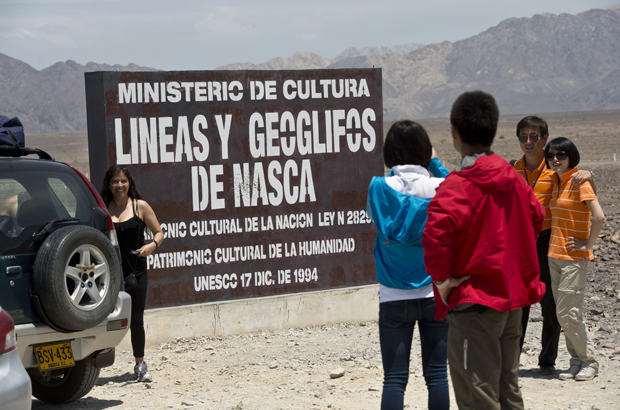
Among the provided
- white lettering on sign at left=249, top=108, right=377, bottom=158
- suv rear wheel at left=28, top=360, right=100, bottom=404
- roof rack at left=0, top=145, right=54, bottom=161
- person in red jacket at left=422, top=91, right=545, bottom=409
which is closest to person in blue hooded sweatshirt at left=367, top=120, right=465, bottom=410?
person in red jacket at left=422, top=91, right=545, bottom=409

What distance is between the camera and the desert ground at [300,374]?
19.2 ft

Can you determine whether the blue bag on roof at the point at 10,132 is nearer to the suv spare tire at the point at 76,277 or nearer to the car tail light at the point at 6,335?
the suv spare tire at the point at 76,277

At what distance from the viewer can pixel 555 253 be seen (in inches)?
237

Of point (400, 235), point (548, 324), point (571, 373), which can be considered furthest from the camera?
point (548, 324)

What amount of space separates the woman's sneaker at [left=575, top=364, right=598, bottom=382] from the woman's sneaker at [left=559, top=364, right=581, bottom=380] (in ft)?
0.16

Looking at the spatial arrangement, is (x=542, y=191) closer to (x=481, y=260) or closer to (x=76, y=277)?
(x=481, y=260)

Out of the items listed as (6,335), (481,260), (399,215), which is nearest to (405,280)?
(399,215)

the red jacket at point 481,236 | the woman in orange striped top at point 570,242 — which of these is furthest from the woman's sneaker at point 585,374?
the red jacket at point 481,236

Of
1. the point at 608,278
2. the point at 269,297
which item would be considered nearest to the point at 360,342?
the point at 269,297

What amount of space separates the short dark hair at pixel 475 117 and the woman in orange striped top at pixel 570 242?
247 cm

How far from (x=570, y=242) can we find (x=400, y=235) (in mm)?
2511

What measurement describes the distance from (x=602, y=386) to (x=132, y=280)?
4020 mm

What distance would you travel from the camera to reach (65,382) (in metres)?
5.90

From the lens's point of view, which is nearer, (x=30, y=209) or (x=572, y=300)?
(x=30, y=209)
